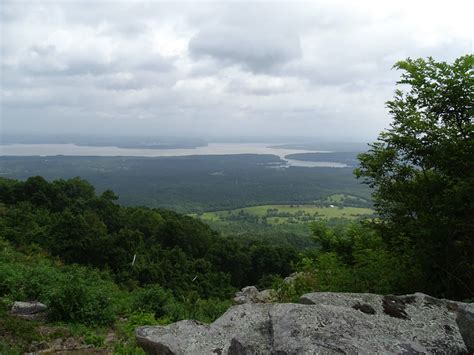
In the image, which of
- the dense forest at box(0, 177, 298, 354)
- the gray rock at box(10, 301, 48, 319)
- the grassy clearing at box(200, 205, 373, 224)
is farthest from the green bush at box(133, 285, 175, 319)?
the grassy clearing at box(200, 205, 373, 224)

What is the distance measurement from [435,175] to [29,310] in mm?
9928

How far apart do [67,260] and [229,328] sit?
17511 mm

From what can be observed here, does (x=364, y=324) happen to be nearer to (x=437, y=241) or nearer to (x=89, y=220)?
(x=437, y=241)

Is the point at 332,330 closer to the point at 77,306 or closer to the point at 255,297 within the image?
the point at 77,306

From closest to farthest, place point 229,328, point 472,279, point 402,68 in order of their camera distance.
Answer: point 229,328, point 472,279, point 402,68

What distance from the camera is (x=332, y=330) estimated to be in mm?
3947

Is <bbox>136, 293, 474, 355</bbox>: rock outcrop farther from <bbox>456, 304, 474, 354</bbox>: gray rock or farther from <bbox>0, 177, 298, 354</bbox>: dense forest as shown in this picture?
<bbox>0, 177, 298, 354</bbox>: dense forest

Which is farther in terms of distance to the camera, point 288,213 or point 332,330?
point 288,213

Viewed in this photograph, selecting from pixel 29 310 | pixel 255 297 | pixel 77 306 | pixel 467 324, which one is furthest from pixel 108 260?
pixel 467 324

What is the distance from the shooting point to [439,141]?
735 cm

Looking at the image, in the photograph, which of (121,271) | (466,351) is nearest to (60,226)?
(121,271)

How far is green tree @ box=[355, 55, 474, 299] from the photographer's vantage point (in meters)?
6.84

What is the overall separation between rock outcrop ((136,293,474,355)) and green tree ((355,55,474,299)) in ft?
7.14

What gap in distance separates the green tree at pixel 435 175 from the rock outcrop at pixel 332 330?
7.14 ft
